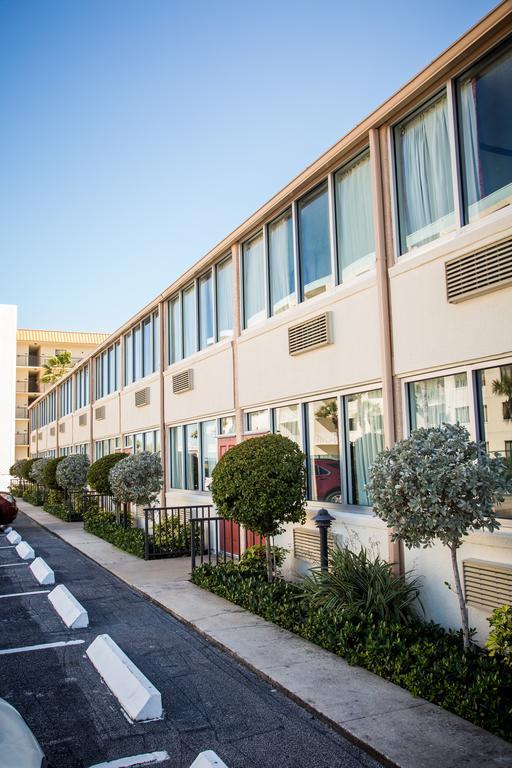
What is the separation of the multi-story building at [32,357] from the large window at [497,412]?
1944 inches

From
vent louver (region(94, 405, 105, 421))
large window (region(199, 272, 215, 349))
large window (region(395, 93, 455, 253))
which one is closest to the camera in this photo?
large window (region(395, 93, 455, 253))

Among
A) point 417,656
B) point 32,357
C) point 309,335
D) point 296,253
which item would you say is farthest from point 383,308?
point 32,357

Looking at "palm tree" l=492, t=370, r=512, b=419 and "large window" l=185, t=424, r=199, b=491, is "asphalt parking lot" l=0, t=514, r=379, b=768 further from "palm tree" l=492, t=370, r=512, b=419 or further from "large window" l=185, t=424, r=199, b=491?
"large window" l=185, t=424, r=199, b=491

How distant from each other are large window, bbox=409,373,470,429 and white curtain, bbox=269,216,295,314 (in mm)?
3526

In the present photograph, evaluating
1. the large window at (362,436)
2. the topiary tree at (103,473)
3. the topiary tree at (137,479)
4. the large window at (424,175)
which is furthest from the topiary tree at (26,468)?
the large window at (424,175)

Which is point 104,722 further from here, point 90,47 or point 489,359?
point 90,47

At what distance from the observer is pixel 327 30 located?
445 inches

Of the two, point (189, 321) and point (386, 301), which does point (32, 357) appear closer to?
point (189, 321)

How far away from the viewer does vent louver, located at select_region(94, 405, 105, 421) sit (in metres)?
23.5

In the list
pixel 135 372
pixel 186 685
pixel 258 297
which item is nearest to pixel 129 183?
pixel 135 372

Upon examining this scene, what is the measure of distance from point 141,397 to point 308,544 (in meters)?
9.86

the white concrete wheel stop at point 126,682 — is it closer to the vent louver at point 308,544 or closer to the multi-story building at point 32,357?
the vent louver at point 308,544

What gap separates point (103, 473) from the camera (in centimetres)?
1773

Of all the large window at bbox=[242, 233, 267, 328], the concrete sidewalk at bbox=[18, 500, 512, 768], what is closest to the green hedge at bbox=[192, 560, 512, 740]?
the concrete sidewalk at bbox=[18, 500, 512, 768]
